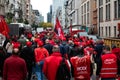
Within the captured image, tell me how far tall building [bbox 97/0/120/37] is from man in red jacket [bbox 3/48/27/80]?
138 ft

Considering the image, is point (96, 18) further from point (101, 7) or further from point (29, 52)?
point (29, 52)

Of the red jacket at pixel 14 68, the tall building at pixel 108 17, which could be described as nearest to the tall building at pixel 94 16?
the tall building at pixel 108 17

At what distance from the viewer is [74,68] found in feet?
32.6

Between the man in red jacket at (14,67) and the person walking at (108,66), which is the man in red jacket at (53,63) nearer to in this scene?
the man in red jacket at (14,67)

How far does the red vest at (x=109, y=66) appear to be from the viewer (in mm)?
10703

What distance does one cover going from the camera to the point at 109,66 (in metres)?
10.8

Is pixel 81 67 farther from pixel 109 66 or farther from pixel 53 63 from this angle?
pixel 109 66

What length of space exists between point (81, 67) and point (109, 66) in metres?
1.16

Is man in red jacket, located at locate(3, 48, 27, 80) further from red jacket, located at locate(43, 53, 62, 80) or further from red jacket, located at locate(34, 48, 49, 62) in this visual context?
red jacket, located at locate(34, 48, 49, 62)

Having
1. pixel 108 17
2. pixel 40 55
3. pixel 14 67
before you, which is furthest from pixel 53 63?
pixel 108 17

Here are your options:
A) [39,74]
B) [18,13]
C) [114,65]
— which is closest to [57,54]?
[114,65]

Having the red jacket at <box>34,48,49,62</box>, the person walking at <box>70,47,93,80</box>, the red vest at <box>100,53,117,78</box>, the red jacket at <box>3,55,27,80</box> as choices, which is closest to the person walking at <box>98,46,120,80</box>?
the red vest at <box>100,53,117,78</box>

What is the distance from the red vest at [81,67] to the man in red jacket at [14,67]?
4.17 feet

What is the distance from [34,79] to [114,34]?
39.2 meters
